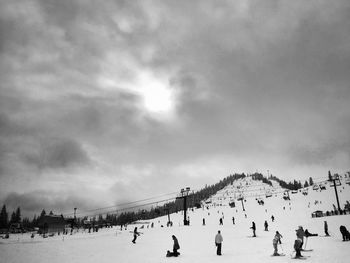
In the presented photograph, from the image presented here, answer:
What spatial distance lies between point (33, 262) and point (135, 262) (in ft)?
23.3

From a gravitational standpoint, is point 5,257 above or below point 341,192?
below

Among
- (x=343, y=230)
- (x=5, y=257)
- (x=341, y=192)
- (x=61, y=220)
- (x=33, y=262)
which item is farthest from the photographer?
(x=341, y=192)

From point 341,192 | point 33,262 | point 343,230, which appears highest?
point 341,192

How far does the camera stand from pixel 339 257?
49.6ft

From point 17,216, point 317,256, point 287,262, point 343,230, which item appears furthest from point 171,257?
point 17,216

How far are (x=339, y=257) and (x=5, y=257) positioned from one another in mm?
22510

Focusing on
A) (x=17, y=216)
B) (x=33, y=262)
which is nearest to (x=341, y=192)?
(x=33, y=262)

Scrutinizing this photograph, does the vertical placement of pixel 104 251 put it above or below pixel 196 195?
below

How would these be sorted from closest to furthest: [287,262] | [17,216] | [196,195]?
[287,262], [17,216], [196,195]

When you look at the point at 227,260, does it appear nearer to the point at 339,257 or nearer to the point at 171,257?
the point at 171,257

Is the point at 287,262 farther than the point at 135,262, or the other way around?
the point at 135,262

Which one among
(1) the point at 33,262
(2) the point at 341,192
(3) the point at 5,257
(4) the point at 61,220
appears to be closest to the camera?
(1) the point at 33,262

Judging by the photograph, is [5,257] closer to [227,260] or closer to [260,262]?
[227,260]

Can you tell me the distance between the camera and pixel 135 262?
16.9 m
